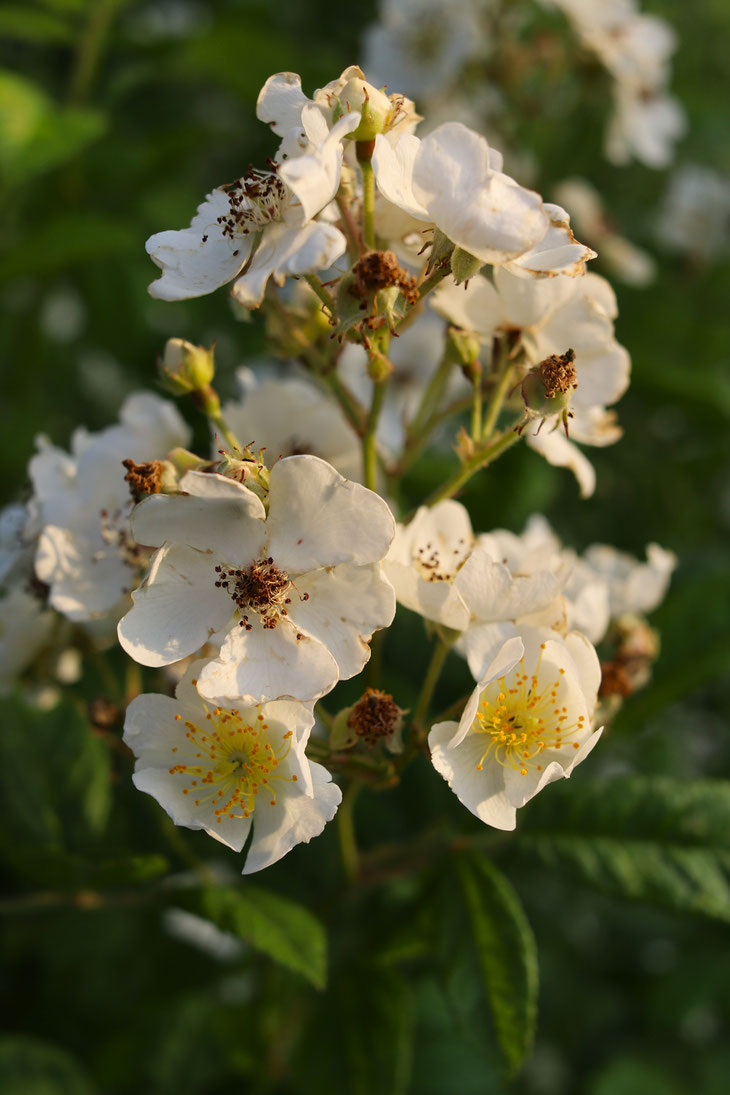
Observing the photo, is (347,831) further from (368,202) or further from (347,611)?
(368,202)

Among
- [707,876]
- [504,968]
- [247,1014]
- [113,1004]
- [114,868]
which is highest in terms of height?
[707,876]

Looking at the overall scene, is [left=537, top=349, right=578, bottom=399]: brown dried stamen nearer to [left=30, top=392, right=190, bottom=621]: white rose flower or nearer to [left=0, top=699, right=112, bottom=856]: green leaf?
[left=30, top=392, right=190, bottom=621]: white rose flower

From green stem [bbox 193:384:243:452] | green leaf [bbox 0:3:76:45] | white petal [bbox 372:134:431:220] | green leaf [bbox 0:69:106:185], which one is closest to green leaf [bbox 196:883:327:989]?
green stem [bbox 193:384:243:452]

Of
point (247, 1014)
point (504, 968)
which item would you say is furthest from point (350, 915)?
point (504, 968)

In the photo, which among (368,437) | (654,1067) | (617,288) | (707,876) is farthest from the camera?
(617,288)

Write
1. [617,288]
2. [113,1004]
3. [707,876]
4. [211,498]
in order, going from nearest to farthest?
1. [211,498]
2. [707,876]
3. [113,1004]
4. [617,288]

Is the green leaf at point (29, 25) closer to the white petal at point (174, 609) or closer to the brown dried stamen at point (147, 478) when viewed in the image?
the brown dried stamen at point (147, 478)

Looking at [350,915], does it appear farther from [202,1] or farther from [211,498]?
[202,1]
